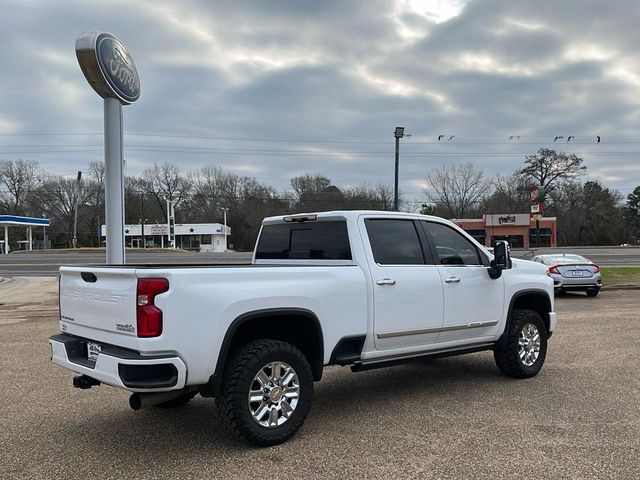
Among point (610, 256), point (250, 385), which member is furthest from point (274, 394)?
point (610, 256)

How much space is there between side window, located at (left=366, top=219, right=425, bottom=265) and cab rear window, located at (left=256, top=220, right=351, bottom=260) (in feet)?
0.94

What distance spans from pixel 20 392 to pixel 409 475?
4.46 meters

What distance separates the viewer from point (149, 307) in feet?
12.1

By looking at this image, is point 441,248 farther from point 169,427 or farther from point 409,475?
point 169,427

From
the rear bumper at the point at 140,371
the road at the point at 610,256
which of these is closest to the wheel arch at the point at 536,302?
the rear bumper at the point at 140,371

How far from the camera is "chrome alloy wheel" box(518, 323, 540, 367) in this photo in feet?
20.9

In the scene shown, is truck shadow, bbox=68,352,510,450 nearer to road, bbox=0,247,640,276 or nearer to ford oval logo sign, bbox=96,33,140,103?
ford oval logo sign, bbox=96,33,140,103

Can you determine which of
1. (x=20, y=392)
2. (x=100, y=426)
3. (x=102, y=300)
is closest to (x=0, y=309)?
(x=20, y=392)

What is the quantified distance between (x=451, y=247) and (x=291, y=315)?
228cm

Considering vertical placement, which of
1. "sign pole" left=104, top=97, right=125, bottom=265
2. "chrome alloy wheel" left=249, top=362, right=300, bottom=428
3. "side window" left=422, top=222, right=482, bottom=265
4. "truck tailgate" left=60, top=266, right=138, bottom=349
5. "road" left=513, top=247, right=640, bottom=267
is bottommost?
"road" left=513, top=247, right=640, bottom=267

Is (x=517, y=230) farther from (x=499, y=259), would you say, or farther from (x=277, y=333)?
(x=277, y=333)

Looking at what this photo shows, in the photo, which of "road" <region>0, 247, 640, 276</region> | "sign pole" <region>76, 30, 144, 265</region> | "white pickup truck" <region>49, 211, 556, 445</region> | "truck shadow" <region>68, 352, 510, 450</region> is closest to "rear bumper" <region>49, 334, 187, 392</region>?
"white pickup truck" <region>49, 211, 556, 445</region>

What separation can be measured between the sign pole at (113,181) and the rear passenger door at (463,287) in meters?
6.77

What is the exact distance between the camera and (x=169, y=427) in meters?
4.79
